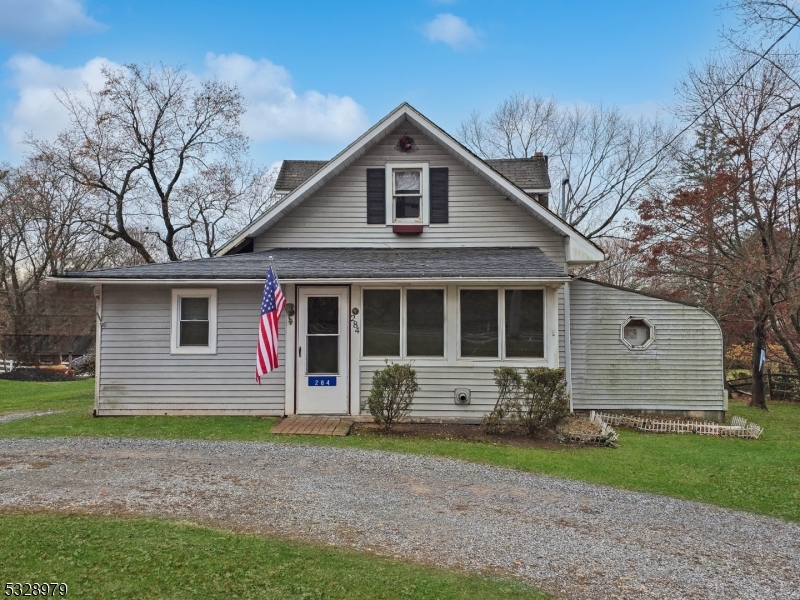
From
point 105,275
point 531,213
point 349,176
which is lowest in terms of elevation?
point 105,275

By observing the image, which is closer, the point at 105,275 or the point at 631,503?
the point at 631,503

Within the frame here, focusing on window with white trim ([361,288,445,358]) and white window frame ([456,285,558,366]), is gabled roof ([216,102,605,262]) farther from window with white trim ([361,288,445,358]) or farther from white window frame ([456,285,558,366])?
window with white trim ([361,288,445,358])

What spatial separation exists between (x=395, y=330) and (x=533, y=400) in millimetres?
2899

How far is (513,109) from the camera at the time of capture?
33906mm

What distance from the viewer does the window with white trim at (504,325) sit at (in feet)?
34.5

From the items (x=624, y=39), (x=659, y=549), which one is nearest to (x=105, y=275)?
(x=659, y=549)

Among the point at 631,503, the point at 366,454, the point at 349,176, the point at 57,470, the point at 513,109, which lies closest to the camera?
the point at 631,503

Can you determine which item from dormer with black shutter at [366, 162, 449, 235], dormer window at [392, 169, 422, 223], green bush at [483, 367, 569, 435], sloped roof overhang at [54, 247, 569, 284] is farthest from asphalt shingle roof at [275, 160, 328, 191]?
green bush at [483, 367, 569, 435]

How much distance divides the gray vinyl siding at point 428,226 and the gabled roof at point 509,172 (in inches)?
61.1

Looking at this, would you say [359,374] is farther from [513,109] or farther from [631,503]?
[513,109]

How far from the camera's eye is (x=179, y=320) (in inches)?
419

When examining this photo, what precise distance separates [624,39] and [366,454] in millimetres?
10500

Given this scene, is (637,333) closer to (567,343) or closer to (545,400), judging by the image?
(567,343)

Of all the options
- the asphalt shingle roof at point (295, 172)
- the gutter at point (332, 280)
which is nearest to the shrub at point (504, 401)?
the gutter at point (332, 280)
